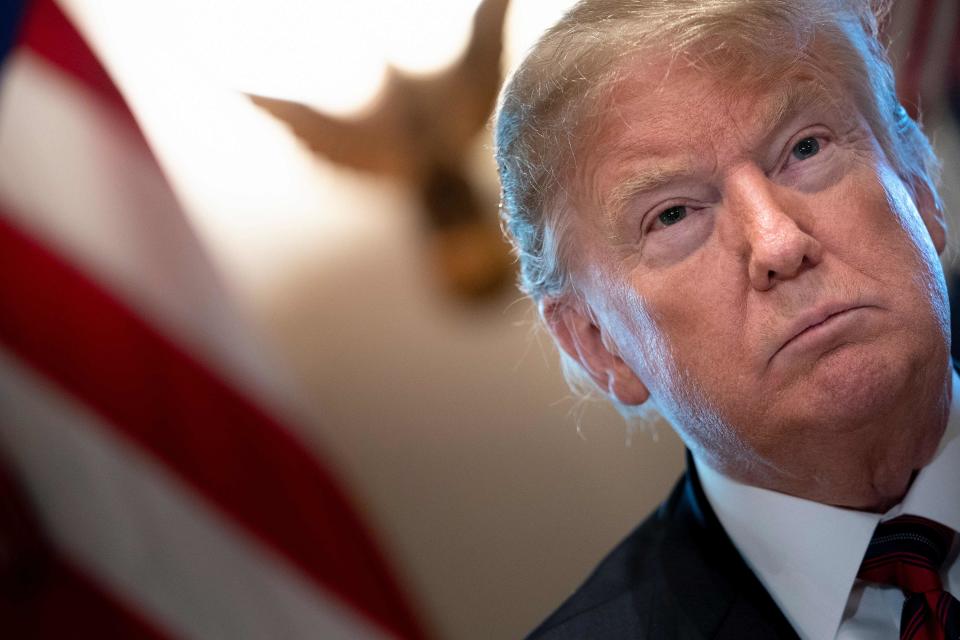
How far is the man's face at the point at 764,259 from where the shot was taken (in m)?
0.98

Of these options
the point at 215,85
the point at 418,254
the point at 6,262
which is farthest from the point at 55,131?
the point at 418,254

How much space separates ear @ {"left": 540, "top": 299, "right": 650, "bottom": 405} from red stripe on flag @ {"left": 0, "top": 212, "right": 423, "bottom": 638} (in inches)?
35.6

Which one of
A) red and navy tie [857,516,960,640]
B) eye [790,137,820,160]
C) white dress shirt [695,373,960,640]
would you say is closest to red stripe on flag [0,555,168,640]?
white dress shirt [695,373,960,640]

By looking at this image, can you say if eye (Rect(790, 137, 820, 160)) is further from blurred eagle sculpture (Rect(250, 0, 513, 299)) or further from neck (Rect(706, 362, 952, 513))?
blurred eagle sculpture (Rect(250, 0, 513, 299))

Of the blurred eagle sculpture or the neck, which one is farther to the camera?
the blurred eagle sculpture

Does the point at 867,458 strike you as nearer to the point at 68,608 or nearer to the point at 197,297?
the point at 197,297

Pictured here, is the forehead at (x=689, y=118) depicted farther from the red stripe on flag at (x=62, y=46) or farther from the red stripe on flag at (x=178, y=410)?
the red stripe on flag at (x=62, y=46)

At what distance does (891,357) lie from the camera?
98 cm

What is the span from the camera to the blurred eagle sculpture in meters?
1.91

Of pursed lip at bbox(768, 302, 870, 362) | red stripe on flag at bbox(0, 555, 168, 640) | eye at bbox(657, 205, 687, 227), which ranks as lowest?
red stripe on flag at bbox(0, 555, 168, 640)

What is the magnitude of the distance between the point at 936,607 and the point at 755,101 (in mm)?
562

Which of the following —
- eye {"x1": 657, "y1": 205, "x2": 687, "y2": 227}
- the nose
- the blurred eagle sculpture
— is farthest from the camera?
the blurred eagle sculpture

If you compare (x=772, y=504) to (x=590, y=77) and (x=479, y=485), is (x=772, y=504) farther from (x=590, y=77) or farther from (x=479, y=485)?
(x=479, y=485)

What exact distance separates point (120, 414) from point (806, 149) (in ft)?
4.75
